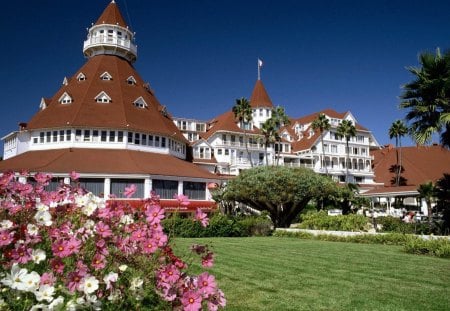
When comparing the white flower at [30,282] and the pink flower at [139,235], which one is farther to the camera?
the pink flower at [139,235]

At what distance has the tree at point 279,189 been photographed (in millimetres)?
34188

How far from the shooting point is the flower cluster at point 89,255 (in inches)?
132

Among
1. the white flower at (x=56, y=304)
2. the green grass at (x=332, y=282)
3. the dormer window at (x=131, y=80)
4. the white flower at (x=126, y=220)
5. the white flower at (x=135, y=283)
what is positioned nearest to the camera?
the white flower at (x=56, y=304)

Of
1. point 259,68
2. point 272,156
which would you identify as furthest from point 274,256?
point 259,68

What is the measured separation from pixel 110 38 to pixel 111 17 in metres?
4.42

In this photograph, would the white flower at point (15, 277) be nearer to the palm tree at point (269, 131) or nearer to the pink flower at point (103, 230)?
the pink flower at point (103, 230)

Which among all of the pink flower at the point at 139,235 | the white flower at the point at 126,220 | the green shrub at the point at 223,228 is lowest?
the green shrub at the point at 223,228

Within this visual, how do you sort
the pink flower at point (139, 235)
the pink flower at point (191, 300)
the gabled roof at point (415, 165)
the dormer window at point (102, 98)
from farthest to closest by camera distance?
the gabled roof at point (415, 165)
the dormer window at point (102, 98)
the pink flower at point (139, 235)
the pink flower at point (191, 300)

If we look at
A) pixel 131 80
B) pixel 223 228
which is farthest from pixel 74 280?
pixel 131 80

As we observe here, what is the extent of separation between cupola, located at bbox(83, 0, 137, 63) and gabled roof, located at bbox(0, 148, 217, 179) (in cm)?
1861

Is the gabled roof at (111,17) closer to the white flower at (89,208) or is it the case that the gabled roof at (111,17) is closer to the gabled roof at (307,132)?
the gabled roof at (307,132)

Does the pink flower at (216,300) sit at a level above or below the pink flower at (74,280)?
below

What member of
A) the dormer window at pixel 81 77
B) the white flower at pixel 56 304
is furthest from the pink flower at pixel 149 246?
the dormer window at pixel 81 77

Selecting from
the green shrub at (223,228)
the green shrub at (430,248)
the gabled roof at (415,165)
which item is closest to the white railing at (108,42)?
the green shrub at (223,228)
